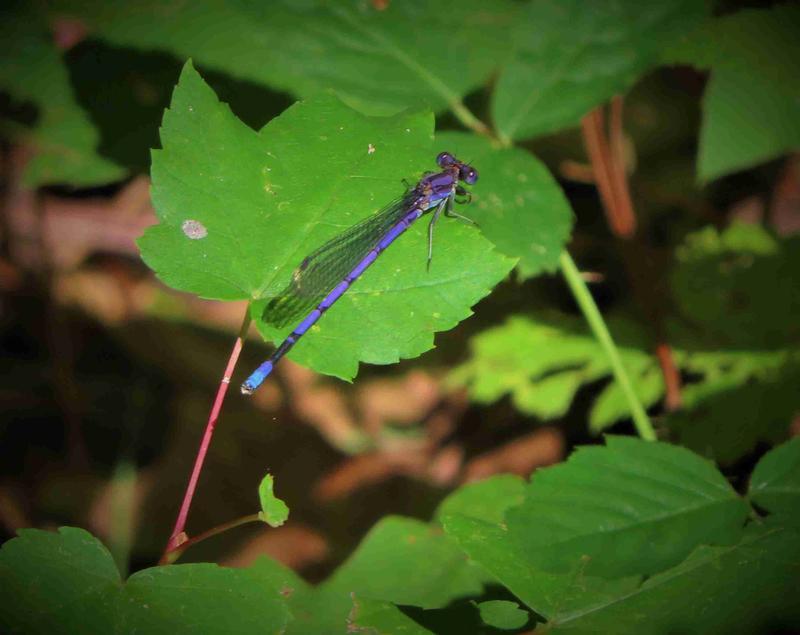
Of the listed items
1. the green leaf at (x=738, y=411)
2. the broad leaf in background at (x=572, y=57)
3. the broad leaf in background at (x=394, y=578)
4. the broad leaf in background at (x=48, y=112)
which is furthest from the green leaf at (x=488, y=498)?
the broad leaf in background at (x=48, y=112)

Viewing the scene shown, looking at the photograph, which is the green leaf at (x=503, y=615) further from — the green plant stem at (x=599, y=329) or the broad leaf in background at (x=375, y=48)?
the broad leaf in background at (x=375, y=48)

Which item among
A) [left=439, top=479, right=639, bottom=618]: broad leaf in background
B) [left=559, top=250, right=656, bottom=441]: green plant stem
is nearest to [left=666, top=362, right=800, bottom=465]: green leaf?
[left=559, top=250, right=656, bottom=441]: green plant stem

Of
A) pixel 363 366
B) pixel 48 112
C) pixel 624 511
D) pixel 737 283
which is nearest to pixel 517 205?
pixel 624 511

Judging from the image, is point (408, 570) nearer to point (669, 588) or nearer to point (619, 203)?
point (669, 588)

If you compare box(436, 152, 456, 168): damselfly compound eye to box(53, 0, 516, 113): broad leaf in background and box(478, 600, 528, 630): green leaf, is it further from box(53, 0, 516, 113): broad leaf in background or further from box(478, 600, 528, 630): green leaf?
box(478, 600, 528, 630): green leaf

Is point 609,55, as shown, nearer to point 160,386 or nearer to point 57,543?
point 57,543
